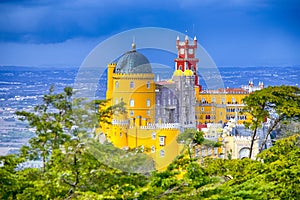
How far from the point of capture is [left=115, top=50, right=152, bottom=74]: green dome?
620 inches

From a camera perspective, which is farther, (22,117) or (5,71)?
(5,71)

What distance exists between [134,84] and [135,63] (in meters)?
0.81

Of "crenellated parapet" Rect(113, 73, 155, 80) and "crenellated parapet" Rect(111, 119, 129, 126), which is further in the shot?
"crenellated parapet" Rect(113, 73, 155, 80)

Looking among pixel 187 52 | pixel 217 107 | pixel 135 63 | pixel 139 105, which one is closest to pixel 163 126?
pixel 139 105

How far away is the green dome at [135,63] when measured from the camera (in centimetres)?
1575

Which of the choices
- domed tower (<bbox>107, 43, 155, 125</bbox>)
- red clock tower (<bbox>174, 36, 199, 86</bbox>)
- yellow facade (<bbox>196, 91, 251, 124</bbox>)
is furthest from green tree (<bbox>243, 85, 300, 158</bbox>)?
red clock tower (<bbox>174, 36, 199, 86</bbox>)

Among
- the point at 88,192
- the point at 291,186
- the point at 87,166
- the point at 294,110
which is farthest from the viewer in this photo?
the point at 294,110

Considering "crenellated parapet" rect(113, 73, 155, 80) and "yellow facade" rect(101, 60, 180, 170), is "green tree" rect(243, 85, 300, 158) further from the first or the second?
"crenellated parapet" rect(113, 73, 155, 80)

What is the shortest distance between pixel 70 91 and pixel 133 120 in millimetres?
7080

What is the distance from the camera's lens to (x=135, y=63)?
52.5 ft

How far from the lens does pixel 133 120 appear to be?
1616 cm

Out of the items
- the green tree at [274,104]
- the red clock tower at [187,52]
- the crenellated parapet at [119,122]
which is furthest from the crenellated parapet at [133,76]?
the red clock tower at [187,52]

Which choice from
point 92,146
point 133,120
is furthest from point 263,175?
point 133,120

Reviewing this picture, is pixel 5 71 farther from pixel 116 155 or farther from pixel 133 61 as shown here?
pixel 116 155
